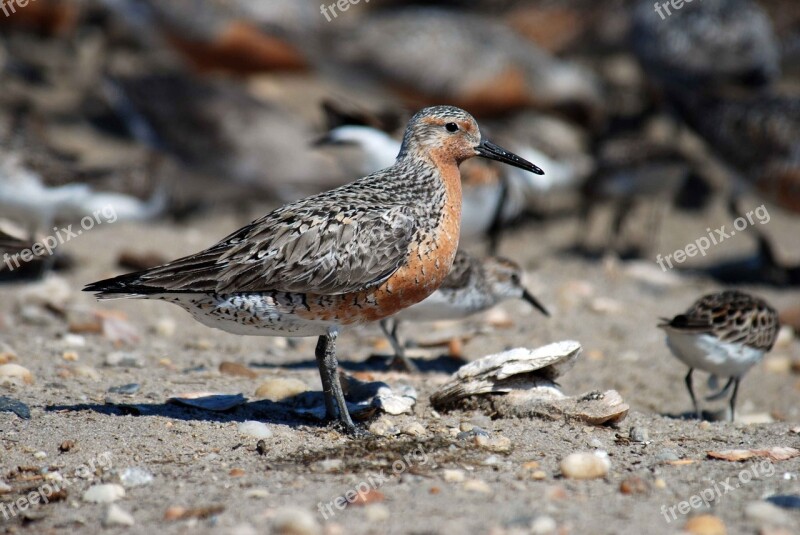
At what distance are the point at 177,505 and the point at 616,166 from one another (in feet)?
24.6

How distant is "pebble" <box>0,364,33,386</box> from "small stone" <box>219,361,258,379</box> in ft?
3.96

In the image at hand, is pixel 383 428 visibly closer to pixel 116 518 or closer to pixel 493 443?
pixel 493 443

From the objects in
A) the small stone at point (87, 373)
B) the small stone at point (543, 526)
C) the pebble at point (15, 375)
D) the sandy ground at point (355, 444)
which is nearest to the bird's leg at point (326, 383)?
the sandy ground at point (355, 444)

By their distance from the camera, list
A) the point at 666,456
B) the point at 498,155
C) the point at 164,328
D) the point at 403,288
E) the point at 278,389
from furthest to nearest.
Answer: the point at 164,328 < the point at 278,389 < the point at 498,155 < the point at 403,288 < the point at 666,456

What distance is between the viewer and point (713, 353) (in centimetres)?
633

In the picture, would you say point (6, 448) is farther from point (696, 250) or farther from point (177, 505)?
point (696, 250)

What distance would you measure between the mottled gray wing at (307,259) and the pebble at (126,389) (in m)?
1.00

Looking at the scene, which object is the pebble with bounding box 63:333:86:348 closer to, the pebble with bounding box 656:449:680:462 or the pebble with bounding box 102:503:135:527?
the pebble with bounding box 102:503:135:527

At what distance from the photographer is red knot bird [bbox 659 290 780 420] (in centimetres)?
630

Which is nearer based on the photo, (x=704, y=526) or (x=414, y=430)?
(x=704, y=526)

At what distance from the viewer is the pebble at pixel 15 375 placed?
585 cm

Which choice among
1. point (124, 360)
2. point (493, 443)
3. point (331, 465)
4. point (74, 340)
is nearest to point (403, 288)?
point (493, 443)

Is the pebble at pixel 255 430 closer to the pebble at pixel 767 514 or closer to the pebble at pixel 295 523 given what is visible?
the pebble at pixel 295 523

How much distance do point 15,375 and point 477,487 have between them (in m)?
3.08
